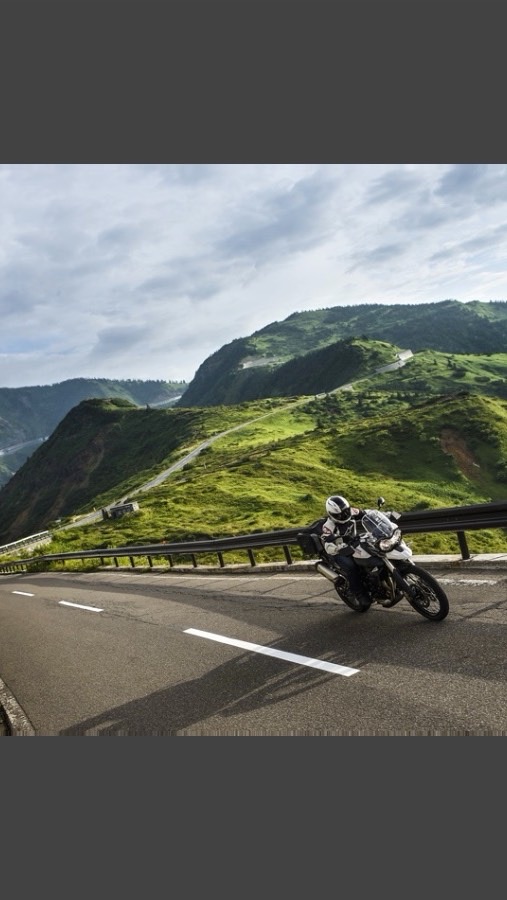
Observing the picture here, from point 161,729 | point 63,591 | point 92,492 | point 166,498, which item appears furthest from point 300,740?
point 92,492

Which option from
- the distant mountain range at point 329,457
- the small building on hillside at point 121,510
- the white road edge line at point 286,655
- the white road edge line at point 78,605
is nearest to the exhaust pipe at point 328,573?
the white road edge line at point 286,655

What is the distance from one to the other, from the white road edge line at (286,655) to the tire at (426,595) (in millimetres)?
1246

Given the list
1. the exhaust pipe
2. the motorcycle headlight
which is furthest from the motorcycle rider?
the motorcycle headlight

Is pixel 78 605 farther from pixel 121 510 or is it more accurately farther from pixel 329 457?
pixel 329 457

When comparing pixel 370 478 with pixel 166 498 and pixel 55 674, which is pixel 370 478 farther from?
pixel 55 674

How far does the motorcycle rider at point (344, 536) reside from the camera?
24.5 ft

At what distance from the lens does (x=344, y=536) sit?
784 centimetres

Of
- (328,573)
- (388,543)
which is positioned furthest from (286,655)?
(388,543)

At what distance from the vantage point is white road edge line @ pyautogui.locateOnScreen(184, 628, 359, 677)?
6109mm

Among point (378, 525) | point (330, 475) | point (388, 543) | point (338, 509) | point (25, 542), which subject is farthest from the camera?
point (25, 542)

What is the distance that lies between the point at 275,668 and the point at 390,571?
1818mm

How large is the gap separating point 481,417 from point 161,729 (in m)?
58.3

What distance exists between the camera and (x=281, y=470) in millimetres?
52344

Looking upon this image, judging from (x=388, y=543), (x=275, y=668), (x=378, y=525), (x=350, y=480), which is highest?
(x=378, y=525)
